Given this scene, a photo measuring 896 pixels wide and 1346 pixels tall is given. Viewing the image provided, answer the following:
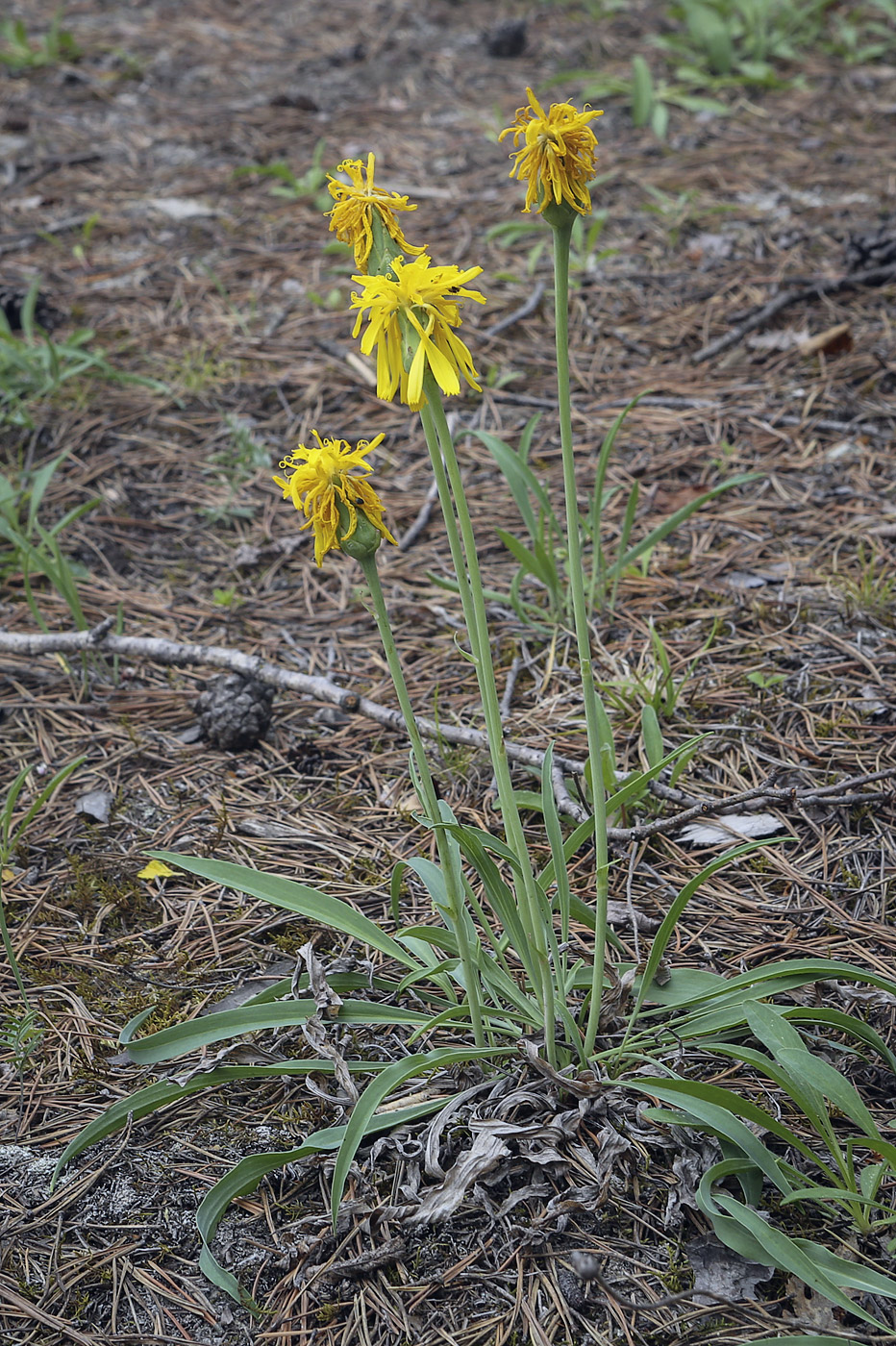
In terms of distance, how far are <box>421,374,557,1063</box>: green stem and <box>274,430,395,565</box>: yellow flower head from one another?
0.29 ft

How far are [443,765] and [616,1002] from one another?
0.70 metres

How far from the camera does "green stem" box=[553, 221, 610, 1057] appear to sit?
105 cm

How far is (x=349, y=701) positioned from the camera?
→ 2.17m

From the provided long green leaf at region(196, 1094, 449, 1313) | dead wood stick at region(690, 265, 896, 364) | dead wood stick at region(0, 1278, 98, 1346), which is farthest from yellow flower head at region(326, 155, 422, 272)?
dead wood stick at region(690, 265, 896, 364)

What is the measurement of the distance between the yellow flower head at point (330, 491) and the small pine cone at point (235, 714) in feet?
3.26

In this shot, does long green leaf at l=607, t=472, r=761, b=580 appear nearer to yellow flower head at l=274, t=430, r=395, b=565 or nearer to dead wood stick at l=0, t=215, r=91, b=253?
yellow flower head at l=274, t=430, r=395, b=565

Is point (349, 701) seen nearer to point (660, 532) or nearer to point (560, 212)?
point (660, 532)

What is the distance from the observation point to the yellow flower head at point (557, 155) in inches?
40.9

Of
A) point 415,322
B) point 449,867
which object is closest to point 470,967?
point 449,867

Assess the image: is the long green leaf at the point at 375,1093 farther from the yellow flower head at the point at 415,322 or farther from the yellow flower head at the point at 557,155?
the yellow flower head at the point at 557,155

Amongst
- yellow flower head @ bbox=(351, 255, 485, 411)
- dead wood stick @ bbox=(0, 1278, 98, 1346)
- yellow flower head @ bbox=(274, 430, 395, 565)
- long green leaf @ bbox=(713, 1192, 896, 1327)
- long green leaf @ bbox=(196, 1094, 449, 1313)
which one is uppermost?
yellow flower head @ bbox=(351, 255, 485, 411)

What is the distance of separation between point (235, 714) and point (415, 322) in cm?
130

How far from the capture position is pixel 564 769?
1993 mm

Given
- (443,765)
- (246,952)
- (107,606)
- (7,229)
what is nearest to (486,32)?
Answer: (7,229)
